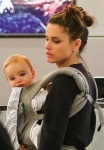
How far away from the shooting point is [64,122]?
3.46 ft

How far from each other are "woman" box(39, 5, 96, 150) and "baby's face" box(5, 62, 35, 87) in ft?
1.09

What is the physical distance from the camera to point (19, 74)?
1503mm

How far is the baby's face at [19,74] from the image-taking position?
4.83 feet

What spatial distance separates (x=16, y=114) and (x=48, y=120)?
25 centimetres

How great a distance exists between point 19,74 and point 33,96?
286mm

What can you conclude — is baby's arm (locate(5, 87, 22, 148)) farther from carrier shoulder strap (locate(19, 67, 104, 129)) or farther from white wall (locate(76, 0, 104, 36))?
white wall (locate(76, 0, 104, 36))

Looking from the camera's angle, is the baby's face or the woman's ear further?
the baby's face

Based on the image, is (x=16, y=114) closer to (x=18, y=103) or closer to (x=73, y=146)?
(x=18, y=103)

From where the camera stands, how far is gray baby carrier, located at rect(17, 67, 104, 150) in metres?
1.08

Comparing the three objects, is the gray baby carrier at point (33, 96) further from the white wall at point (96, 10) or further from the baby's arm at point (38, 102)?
the white wall at point (96, 10)

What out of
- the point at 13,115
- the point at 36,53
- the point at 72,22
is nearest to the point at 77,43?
the point at 72,22

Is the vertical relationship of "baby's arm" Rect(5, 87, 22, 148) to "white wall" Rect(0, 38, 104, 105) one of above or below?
above

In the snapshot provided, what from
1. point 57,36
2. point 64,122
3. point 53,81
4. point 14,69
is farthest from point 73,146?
point 14,69

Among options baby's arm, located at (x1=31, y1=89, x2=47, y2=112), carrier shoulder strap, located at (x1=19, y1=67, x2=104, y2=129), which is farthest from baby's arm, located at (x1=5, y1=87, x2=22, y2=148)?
carrier shoulder strap, located at (x1=19, y1=67, x2=104, y2=129)
